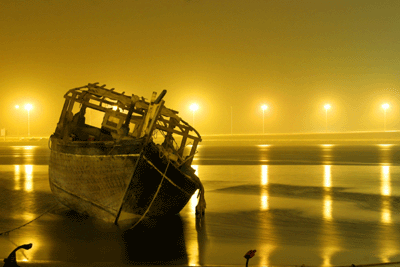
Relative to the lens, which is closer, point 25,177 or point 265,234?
point 265,234

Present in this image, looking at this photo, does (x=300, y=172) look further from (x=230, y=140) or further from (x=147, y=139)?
(x=230, y=140)

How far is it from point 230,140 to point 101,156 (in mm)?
55121

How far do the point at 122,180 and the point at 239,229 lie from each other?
9.30 feet

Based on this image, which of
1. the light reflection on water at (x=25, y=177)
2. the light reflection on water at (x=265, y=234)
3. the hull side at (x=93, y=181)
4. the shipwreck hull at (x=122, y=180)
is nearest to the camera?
the light reflection on water at (x=265, y=234)

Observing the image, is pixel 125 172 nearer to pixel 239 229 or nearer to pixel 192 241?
pixel 192 241

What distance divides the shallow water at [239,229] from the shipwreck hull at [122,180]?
0.42 meters

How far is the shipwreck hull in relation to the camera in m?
11.4

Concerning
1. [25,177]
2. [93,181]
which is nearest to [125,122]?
[93,181]

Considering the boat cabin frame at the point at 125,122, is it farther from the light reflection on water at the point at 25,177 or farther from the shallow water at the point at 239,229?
the light reflection on water at the point at 25,177

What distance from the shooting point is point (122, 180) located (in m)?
11.5

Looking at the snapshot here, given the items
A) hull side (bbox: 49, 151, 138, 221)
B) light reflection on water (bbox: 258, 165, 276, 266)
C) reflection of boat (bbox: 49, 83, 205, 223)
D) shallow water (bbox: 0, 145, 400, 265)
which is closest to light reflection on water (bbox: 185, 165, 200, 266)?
shallow water (bbox: 0, 145, 400, 265)

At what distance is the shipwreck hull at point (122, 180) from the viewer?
11398 millimetres

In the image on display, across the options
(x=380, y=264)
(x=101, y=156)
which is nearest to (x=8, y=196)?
(x=101, y=156)

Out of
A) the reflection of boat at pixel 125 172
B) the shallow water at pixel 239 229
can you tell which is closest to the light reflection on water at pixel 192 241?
the shallow water at pixel 239 229
